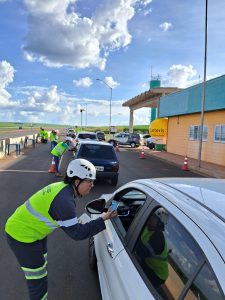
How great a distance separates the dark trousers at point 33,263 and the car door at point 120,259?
64 cm

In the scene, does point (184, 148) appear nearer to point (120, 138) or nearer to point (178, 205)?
point (120, 138)

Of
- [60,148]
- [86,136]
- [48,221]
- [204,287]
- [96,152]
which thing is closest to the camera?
[204,287]

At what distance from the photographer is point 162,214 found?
2.73 metres

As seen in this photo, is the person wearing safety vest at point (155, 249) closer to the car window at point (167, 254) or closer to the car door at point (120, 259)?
the car window at point (167, 254)

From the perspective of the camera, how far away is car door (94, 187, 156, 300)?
8.70 ft

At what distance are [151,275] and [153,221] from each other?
0.46 m

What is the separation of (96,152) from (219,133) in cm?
1221

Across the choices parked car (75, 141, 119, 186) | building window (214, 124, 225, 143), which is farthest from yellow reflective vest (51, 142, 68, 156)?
building window (214, 124, 225, 143)

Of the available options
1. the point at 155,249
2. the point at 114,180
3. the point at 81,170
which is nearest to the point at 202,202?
the point at 155,249

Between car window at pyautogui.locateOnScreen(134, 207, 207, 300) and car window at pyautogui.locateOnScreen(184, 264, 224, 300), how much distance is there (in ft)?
0.19

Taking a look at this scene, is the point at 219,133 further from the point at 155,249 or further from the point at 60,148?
the point at 155,249

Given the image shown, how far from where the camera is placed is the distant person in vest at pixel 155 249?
8.23 ft

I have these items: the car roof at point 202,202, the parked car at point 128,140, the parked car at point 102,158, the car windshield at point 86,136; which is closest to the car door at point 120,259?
the car roof at point 202,202

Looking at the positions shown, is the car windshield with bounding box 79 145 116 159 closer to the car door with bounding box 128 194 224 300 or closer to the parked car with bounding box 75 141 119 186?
the parked car with bounding box 75 141 119 186
